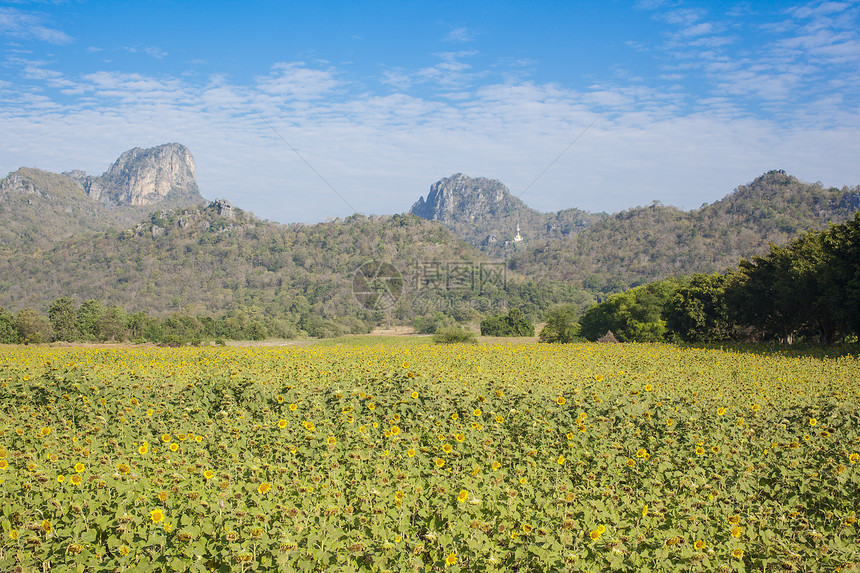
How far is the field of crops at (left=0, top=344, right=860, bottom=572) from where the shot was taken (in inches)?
160

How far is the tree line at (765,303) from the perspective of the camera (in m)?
24.7

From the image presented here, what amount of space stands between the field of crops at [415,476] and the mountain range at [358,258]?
8122 cm

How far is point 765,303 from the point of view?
105 ft

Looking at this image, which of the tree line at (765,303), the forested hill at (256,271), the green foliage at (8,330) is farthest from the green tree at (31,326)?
the tree line at (765,303)

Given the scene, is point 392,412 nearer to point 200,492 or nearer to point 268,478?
point 268,478

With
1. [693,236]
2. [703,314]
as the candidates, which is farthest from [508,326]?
[693,236]

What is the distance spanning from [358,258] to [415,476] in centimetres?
12500

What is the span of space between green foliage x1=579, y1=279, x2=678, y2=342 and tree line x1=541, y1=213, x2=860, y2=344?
7cm

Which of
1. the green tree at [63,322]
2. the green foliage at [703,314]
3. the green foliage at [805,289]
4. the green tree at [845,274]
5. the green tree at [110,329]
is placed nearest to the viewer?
the green tree at [845,274]

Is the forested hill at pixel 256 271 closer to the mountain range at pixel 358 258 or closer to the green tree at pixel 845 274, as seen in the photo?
the mountain range at pixel 358 258

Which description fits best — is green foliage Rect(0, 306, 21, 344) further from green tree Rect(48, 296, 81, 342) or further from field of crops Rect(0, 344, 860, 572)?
field of crops Rect(0, 344, 860, 572)

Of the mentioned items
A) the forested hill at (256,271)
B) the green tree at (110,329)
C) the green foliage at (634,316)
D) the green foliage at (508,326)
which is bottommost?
the green tree at (110,329)

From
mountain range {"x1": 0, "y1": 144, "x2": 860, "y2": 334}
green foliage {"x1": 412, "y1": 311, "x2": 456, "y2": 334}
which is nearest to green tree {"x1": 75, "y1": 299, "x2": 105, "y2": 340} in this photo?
mountain range {"x1": 0, "y1": 144, "x2": 860, "y2": 334}

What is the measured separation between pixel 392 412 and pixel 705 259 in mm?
124045
